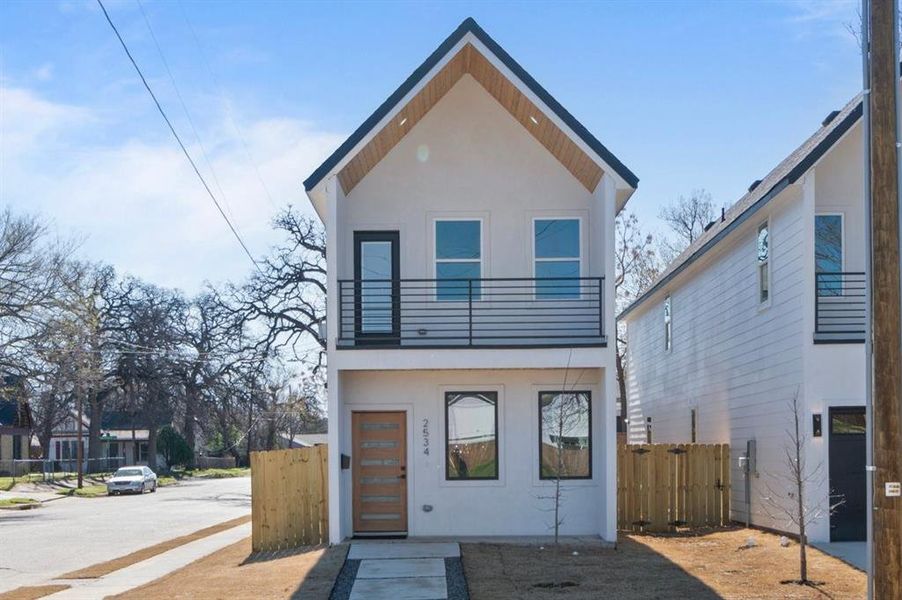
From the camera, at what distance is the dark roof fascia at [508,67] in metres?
18.0

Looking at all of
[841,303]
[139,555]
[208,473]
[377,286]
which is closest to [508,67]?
[377,286]

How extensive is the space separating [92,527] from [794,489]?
1935cm

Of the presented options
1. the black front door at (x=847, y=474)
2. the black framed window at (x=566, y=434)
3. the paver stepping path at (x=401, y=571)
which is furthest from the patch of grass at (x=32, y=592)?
the black front door at (x=847, y=474)

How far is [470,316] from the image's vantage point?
18.3 meters

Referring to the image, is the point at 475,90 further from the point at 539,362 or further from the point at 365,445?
the point at 365,445

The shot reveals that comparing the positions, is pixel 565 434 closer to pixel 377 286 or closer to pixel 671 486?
pixel 671 486

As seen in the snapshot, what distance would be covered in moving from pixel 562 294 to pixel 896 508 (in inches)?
404

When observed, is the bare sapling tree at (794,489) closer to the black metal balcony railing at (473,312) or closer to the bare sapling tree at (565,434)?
the bare sapling tree at (565,434)

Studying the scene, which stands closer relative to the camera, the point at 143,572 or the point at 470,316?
the point at 143,572

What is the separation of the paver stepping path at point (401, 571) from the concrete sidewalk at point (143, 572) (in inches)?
127

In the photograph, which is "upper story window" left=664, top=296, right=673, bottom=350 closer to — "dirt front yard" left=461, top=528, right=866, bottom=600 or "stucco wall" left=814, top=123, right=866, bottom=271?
"stucco wall" left=814, top=123, right=866, bottom=271

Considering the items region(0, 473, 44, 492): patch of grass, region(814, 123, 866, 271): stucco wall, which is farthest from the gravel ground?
region(0, 473, 44, 492): patch of grass

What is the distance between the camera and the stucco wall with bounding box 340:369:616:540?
62.9ft

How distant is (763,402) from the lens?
66.6ft
